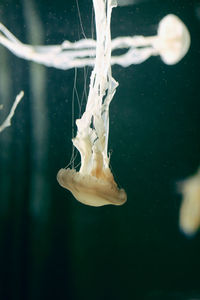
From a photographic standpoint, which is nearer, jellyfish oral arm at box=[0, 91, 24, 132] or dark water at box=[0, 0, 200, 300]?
dark water at box=[0, 0, 200, 300]

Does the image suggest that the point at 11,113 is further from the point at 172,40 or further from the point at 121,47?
the point at 172,40

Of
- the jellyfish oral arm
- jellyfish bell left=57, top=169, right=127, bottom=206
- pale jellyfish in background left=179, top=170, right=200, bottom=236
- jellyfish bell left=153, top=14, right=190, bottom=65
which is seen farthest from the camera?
the jellyfish oral arm

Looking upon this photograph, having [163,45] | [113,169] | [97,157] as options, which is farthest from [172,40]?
[97,157]

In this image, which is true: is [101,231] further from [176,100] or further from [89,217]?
[176,100]

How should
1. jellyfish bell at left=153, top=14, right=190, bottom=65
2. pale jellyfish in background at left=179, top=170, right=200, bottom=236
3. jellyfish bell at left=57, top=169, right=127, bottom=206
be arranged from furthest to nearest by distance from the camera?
pale jellyfish in background at left=179, top=170, right=200, bottom=236 → jellyfish bell at left=153, top=14, right=190, bottom=65 → jellyfish bell at left=57, top=169, right=127, bottom=206

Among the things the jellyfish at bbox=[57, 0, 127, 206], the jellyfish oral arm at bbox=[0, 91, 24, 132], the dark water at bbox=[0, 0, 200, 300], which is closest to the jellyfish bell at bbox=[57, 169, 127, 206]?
the jellyfish at bbox=[57, 0, 127, 206]

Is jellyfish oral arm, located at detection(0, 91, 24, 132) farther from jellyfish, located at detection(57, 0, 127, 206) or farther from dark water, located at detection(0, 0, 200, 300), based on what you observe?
jellyfish, located at detection(57, 0, 127, 206)
